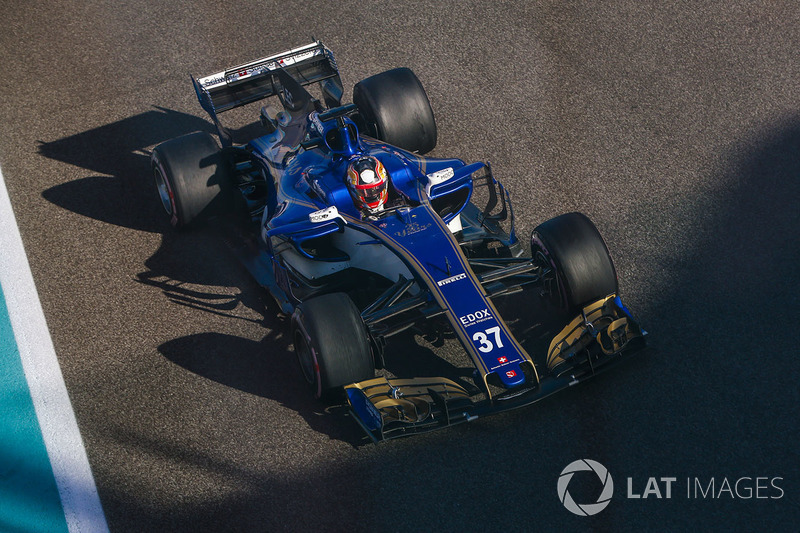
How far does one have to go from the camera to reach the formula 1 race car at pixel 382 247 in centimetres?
688

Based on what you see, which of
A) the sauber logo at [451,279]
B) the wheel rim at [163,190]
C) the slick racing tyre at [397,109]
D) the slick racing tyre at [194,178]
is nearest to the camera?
the sauber logo at [451,279]

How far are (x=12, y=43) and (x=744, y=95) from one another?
9397 mm

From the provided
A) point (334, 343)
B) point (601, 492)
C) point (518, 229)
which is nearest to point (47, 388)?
point (334, 343)

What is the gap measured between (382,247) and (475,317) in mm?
1144

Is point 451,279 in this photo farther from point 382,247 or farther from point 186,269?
point 186,269

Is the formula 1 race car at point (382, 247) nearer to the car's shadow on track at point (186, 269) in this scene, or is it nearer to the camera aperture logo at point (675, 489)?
the car's shadow on track at point (186, 269)

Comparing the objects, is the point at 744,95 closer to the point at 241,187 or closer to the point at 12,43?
the point at 241,187

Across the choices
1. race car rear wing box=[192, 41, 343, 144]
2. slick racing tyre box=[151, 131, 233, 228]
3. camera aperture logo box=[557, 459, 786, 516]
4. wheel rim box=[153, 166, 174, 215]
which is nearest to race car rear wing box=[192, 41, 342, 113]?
race car rear wing box=[192, 41, 343, 144]

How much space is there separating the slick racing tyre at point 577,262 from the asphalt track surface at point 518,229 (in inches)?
26.1

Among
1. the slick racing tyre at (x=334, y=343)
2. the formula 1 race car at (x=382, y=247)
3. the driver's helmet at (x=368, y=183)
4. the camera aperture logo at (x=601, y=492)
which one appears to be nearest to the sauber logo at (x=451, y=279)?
the formula 1 race car at (x=382, y=247)

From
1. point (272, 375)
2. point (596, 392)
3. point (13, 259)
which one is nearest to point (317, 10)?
point (13, 259)

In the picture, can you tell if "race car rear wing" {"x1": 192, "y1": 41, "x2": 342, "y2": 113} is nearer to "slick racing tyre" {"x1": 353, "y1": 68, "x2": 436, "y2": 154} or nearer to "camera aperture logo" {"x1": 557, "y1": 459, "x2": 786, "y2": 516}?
"slick racing tyre" {"x1": 353, "y1": 68, "x2": 436, "y2": 154}

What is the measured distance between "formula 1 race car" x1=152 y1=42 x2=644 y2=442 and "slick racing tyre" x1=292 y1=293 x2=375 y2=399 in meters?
0.01

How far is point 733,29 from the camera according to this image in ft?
38.5
